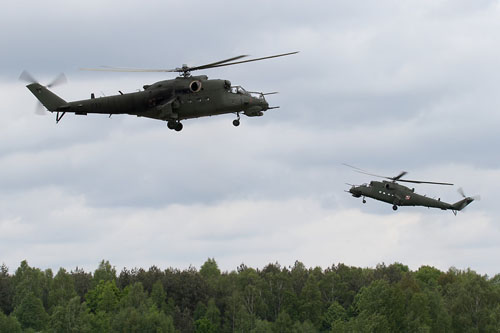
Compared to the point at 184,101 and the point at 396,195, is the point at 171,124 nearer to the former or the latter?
the point at 184,101

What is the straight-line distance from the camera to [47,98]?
82312 mm

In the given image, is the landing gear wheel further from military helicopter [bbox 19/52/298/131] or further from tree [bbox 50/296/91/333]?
tree [bbox 50/296/91/333]

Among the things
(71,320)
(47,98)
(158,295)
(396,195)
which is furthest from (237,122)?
(158,295)

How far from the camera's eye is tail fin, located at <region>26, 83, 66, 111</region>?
8180 cm

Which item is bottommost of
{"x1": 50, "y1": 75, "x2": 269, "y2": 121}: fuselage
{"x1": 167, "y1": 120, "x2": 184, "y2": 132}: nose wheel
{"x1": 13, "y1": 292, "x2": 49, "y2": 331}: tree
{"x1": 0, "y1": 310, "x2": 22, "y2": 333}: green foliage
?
{"x1": 0, "y1": 310, "x2": 22, "y2": 333}: green foliage

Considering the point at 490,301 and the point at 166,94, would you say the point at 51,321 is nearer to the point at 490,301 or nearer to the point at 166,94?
the point at 490,301

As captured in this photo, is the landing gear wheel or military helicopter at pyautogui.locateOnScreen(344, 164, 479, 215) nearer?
the landing gear wheel

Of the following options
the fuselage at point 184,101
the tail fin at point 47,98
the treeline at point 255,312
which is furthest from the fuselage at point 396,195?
the tail fin at point 47,98

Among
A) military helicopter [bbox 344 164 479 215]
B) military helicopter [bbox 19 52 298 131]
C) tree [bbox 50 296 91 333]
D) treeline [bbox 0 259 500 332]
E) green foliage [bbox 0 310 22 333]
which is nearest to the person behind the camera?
military helicopter [bbox 19 52 298 131]

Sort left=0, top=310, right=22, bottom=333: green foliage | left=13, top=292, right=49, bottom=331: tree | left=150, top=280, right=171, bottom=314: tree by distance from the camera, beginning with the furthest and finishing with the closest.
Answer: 1. left=150, top=280, right=171, bottom=314: tree
2. left=13, top=292, right=49, bottom=331: tree
3. left=0, top=310, right=22, bottom=333: green foliage

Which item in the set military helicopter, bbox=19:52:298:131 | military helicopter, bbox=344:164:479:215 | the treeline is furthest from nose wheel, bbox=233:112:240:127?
the treeline

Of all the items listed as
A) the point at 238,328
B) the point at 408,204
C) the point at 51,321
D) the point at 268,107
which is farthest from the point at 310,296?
the point at 268,107

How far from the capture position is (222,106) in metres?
78.9

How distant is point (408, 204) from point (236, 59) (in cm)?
5232
